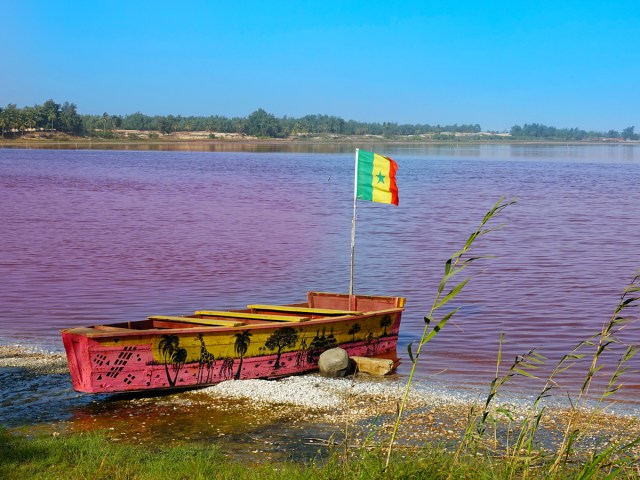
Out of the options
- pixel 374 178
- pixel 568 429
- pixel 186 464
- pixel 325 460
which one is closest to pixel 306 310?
pixel 374 178

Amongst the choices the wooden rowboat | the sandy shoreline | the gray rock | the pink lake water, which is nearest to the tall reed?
the pink lake water

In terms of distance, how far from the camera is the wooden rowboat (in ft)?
39.4

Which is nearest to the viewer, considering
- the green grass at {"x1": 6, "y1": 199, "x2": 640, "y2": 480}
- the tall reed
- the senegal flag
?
the tall reed

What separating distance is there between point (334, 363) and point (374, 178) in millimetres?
4383

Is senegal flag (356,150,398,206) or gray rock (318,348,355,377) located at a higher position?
senegal flag (356,150,398,206)

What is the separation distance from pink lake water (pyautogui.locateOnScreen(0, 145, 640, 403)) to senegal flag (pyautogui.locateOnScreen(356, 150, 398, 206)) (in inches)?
125

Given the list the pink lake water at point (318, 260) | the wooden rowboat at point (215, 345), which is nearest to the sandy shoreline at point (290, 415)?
the wooden rowboat at point (215, 345)

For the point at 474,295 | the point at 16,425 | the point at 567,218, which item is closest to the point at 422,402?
the point at 16,425

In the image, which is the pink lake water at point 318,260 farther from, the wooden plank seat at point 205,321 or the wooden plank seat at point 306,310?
the wooden plank seat at point 205,321

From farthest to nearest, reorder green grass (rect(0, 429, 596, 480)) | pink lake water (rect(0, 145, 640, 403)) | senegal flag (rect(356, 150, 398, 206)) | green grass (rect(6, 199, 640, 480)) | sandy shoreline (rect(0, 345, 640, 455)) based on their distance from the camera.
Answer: pink lake water (rect(0, 145, 640, 403)), senegal flag (rect(356, 150, 398, 206)), sandy shoreline (rect(0, 345, 640, 455)), green grass (rect(0, 429, 596, 480)), green grass (rect(6, 199, 640, 480))

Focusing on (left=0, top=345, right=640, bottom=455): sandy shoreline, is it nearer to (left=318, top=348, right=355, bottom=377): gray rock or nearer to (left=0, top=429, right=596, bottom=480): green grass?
(left=318, top=348, right=355, bottom=377): gray rock

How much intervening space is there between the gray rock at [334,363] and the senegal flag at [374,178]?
12.3ft

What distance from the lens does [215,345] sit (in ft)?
43.0

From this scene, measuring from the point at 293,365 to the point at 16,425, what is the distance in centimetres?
483
